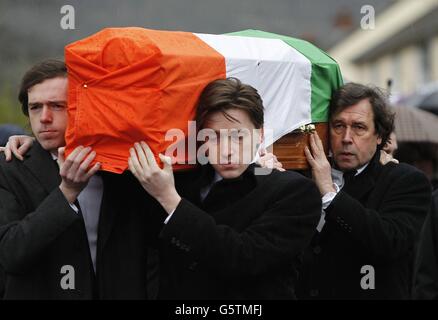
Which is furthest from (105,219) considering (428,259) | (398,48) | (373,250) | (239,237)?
(398,48)

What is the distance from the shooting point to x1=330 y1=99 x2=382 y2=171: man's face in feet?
15.4

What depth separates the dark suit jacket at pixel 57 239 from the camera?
3844 mm

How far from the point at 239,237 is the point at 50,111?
3.42ft

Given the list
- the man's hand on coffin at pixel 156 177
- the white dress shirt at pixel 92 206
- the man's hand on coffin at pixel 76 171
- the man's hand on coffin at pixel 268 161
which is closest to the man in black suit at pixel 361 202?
the man's hand on coffin at pixel 268 161

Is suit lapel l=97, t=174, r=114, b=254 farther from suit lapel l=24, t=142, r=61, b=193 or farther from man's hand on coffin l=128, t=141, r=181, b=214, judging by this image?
man's hand on coffin l=128, t=141, r=181, b=214

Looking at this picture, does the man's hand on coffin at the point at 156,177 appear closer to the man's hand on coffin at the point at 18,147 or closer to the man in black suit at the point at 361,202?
the man's hand on coffin at the point at 18,147

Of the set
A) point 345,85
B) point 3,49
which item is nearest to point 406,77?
point 3,49

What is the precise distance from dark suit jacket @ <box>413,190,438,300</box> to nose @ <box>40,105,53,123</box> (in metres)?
2.47
